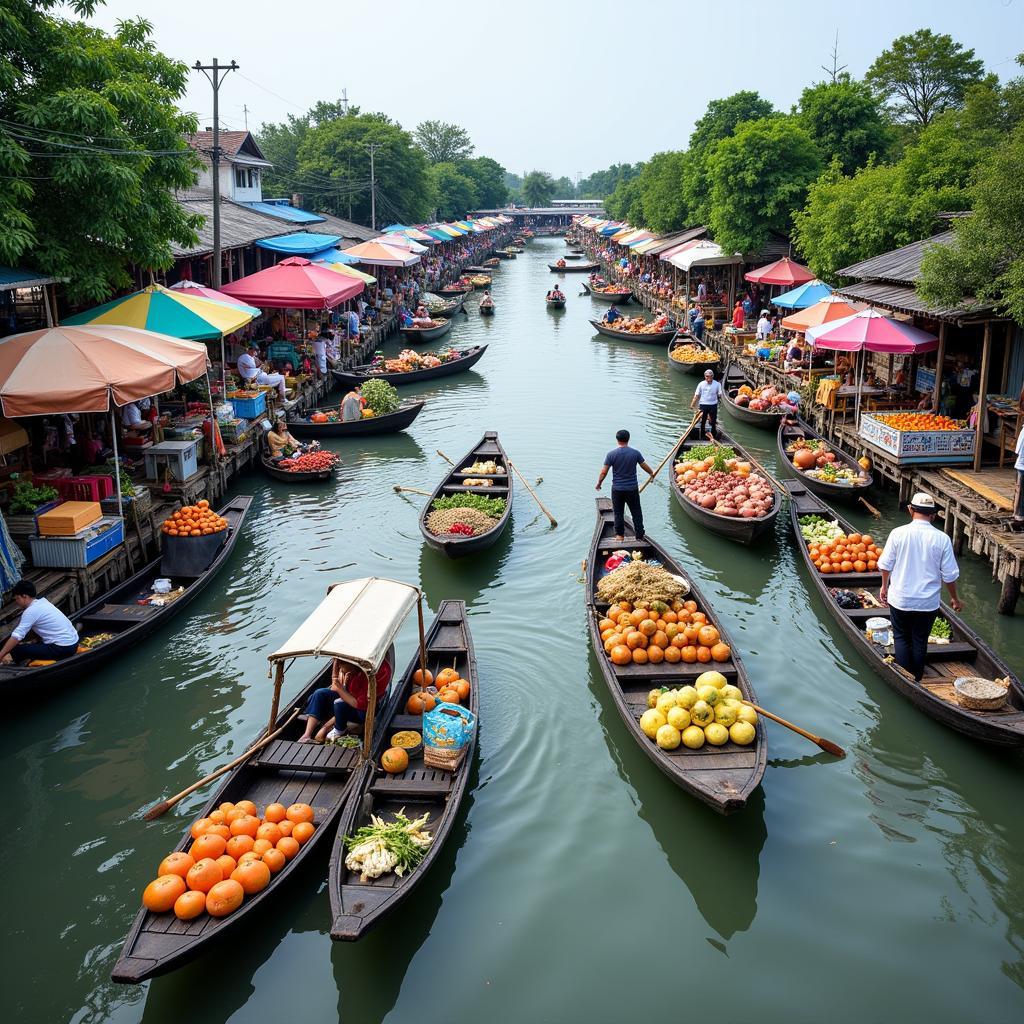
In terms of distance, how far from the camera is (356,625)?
25.2 ft

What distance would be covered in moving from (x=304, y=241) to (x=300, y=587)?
17201mm

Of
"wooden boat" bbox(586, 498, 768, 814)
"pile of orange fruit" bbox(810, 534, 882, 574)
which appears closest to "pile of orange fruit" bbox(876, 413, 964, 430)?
"pile of orange fruit" bbox(810, 534, 882, 574)

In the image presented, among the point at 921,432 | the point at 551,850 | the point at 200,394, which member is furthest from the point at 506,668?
the point at 200,394

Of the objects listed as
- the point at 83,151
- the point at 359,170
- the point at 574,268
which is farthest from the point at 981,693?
the point at 574,268

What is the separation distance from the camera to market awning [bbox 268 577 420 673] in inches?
285

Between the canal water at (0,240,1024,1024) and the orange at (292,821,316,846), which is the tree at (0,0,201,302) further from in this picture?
the orange at (292,821,316,846)

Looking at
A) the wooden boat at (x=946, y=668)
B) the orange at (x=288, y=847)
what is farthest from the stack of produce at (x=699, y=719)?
the orange at (x=288, y=847)

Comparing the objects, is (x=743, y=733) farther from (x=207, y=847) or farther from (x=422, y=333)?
(x=422, y=333)

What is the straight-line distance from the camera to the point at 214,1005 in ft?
19.3

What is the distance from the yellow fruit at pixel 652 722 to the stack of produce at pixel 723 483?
6206 mm

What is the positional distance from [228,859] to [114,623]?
5267mm

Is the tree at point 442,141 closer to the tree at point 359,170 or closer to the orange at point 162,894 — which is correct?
the tree at point 359,170

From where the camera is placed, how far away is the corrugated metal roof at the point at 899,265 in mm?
15523

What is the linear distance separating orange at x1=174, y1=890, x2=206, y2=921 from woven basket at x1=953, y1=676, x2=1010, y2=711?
22.1ft
